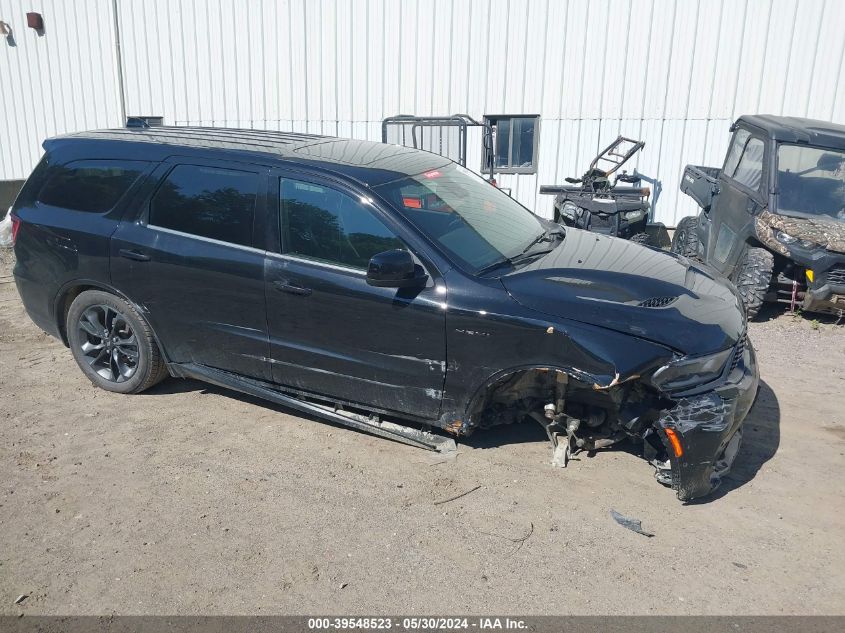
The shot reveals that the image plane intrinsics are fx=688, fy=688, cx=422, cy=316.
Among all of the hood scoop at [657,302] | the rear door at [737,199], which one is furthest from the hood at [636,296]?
the rear door at [737,199]

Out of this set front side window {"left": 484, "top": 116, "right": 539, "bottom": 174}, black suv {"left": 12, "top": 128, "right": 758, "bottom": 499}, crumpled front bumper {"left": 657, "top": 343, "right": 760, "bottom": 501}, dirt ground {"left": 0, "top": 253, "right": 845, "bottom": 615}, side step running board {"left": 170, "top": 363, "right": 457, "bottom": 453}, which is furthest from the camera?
front side window {"left": 484, "top": 116, "right": 539, "bottom": 174}

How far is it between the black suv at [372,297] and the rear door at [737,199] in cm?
295

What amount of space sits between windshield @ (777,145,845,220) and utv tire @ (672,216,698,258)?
1.62 meters

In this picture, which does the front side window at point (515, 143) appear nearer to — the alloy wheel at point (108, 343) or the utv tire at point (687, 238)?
the utv tire at point (687, 238)

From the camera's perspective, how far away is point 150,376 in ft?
16.1

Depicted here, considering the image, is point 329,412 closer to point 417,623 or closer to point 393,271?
point 393,271

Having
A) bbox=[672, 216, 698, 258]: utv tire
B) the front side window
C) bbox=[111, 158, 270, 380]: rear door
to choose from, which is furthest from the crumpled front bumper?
the front side window

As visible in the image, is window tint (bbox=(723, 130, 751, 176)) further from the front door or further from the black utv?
the front door

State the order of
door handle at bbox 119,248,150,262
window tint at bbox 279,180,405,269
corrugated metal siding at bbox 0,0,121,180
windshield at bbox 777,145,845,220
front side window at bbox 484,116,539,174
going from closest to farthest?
window tint at bbox 279,180,405,269 → door handle at bbox 119,248,150,262 → windshield at bbox 777,145,845,220 → front side window at bbox 484,116,539,174 → corrugated metal siding at bbox 0,0,121,180

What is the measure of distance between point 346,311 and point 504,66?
764cm

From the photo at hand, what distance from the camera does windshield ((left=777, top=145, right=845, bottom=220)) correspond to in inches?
267

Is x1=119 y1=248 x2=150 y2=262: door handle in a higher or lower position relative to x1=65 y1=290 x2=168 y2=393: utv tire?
higher

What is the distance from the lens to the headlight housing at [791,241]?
6.48 m

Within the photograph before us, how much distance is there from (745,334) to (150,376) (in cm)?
394
